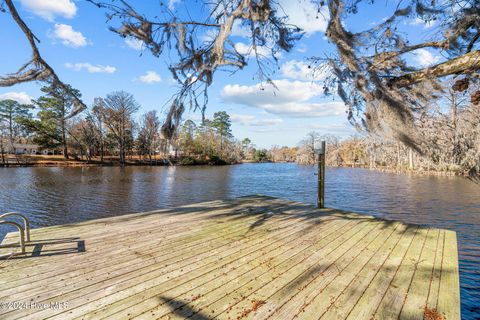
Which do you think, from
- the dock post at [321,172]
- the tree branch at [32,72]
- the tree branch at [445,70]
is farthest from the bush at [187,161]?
the tree branch at [445,70]

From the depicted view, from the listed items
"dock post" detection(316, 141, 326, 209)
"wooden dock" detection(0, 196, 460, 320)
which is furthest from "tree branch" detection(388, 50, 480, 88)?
"dock post" detection(316, 141, 326, 209)

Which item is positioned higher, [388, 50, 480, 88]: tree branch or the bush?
[388, 50, 480, 88]: tree branch

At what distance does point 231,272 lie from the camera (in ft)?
7.88

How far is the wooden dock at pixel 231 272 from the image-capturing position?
184 cm

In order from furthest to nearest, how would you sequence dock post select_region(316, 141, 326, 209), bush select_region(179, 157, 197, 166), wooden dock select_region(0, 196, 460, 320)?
1. bush select_region(179, 157, 197, 166)
2. dock post select_region(316, 141, 326, 209)
3. wooden dock select_region(0, 196, 460, 320)

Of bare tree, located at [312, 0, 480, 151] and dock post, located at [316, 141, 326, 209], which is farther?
dock post, located at [316, 141, 326, 209]

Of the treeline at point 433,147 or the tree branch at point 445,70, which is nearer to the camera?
the tree branch at point 445,70

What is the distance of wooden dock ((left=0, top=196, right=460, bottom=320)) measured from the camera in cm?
184

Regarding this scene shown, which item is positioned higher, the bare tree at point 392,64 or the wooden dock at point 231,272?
the bare tree at point 392,64

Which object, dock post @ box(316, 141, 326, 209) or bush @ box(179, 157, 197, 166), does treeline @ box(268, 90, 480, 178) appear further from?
bush @ box(179, 157, 197, 166)

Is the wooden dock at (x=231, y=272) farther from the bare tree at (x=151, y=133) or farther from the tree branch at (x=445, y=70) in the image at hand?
the tree branch at (x=445, y=70)

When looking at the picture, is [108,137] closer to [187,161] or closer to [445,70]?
[187,161]

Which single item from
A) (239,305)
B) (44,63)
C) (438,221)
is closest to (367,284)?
(239,305)

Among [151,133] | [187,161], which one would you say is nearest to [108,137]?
[187,161]
